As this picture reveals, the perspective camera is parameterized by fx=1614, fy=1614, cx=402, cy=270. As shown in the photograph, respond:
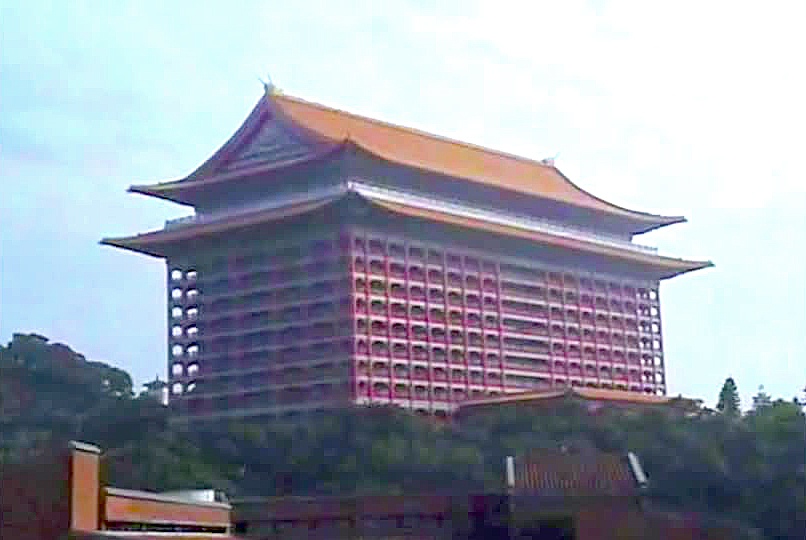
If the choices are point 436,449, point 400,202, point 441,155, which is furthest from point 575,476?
point 441,155

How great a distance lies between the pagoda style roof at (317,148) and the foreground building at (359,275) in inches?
2.3

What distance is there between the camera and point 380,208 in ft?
129

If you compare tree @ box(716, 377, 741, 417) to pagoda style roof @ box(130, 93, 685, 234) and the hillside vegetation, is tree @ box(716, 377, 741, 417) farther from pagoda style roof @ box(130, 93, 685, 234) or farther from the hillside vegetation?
pagoda style roof @ box(130, 93, 685, 234)

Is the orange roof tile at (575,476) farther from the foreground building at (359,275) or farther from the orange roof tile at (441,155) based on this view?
the orange roof tile at (441,155)

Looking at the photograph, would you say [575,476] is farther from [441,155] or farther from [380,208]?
[441,155]

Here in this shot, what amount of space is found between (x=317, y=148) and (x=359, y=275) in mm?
3533

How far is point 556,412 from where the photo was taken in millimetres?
36281

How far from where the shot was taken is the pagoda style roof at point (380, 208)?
3956cm

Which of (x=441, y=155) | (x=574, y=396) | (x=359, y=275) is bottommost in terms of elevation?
(x=574, y=396)

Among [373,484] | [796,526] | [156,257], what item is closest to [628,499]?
[796,526]

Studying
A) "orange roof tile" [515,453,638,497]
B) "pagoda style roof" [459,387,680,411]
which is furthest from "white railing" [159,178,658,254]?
"orange roof tile" [515,453,638,497]

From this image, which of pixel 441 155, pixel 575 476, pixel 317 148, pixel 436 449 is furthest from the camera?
pixel 441 155

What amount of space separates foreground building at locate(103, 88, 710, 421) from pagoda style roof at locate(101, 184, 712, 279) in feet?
0.19

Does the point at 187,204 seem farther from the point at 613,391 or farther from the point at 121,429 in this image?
the point at 613,391
